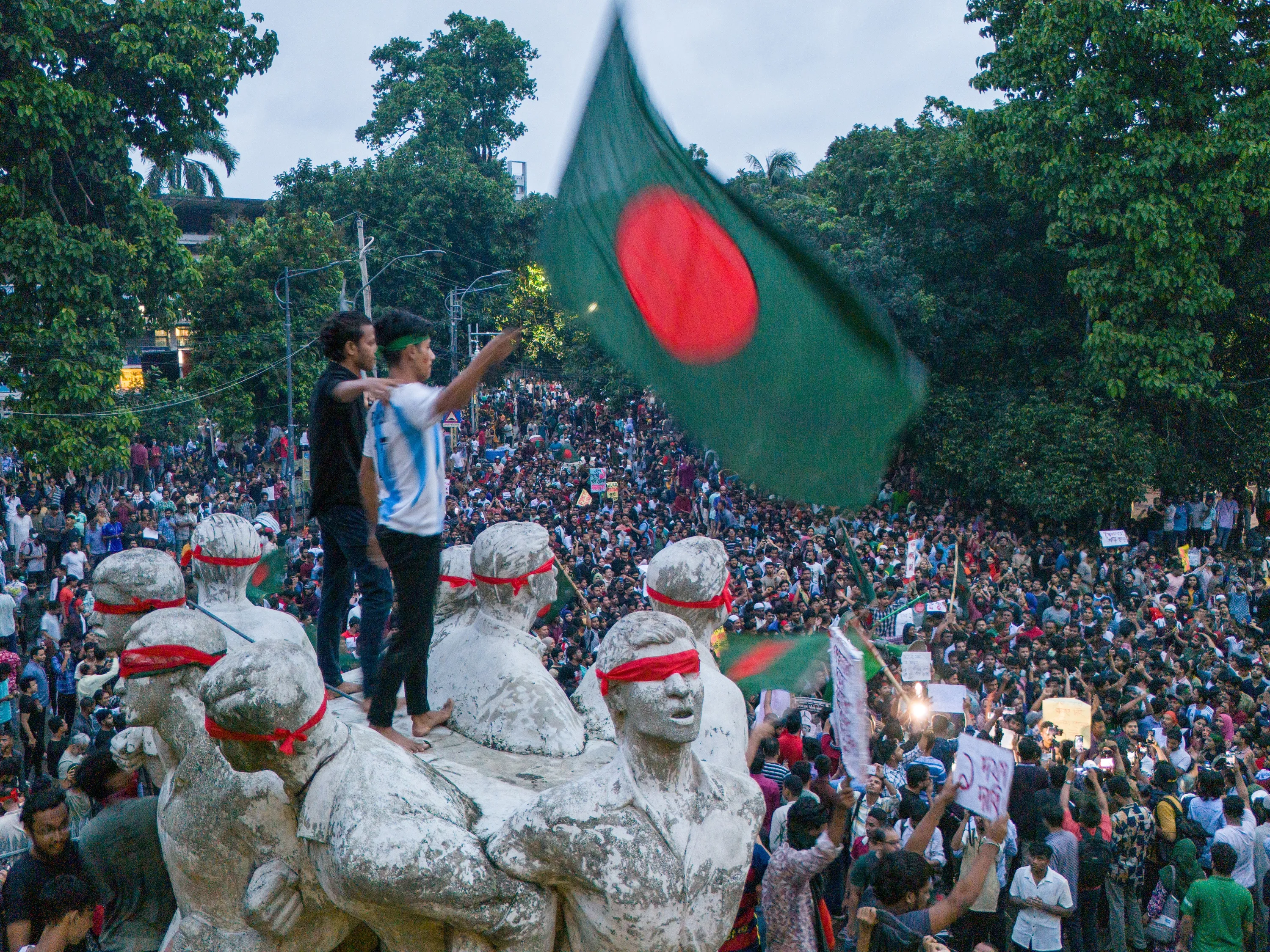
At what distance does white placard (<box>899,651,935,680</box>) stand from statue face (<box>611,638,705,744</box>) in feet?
24.2

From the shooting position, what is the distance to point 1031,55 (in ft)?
81.5

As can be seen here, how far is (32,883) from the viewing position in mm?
5727

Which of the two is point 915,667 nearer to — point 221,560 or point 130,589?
point 221,560

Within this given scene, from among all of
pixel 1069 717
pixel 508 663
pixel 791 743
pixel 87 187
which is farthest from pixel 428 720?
pixel 87 187

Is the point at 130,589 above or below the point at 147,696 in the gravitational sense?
above

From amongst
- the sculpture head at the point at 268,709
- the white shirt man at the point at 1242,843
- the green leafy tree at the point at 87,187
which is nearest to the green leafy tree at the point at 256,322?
the green leafy tree at the point at 87,187

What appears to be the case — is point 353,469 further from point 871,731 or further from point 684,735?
point 871,731

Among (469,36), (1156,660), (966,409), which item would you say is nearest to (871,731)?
(1156,660)

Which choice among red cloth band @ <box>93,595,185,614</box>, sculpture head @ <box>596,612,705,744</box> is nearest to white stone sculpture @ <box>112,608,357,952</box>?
red cloth band @ <box>93,595,185,614</box>

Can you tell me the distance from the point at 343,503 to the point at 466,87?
60.6m

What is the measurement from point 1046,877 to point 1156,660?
7.64 metres

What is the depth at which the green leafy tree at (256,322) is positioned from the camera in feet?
112

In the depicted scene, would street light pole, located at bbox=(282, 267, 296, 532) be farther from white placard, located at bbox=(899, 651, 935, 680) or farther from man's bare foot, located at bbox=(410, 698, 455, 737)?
man's bare foot, located at bbox=(410, 698, 455, 737)

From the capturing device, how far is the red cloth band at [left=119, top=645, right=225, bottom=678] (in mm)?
5008
